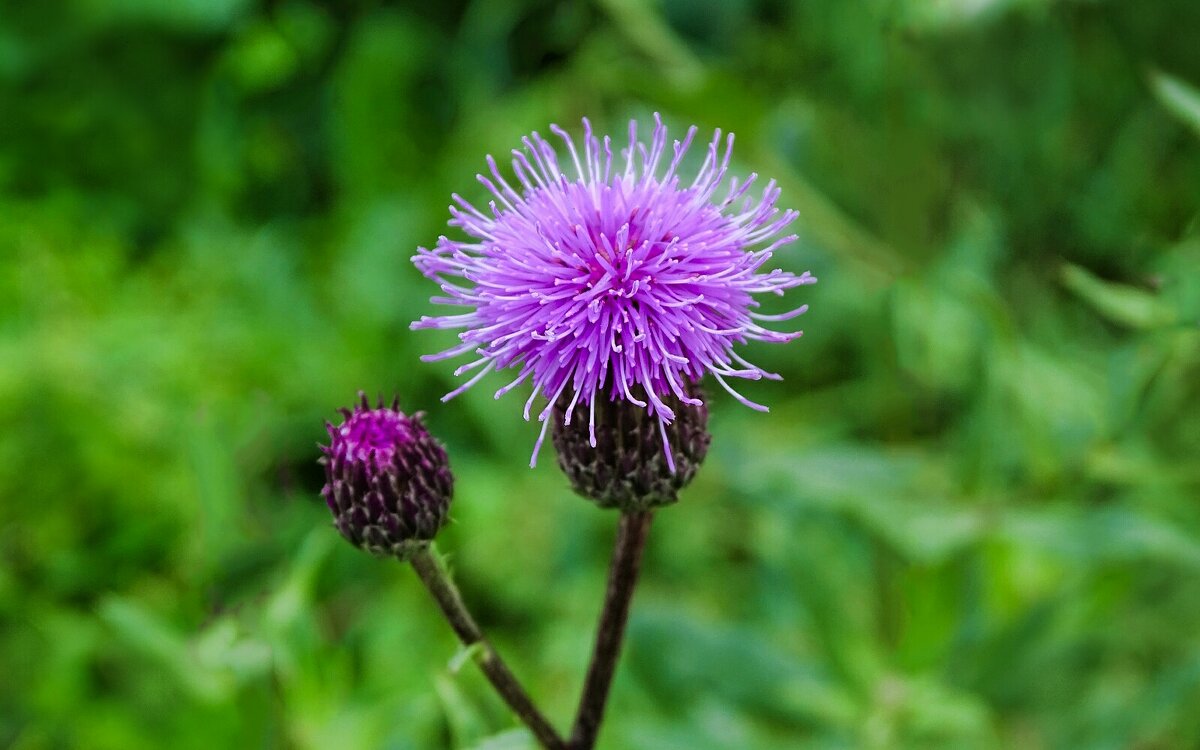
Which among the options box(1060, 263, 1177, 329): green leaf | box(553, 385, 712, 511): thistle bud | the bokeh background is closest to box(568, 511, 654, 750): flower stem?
box(553, 385, 712, 511): thistle bud

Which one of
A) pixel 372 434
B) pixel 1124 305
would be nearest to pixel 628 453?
pixel 372 434

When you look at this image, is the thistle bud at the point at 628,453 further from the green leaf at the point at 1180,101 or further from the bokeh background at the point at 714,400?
the green leaf at the point at 1180,101

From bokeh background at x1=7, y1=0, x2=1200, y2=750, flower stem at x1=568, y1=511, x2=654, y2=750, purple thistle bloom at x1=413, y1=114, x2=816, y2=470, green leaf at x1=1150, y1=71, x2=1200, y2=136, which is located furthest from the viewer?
bokeh background at x1=7, y1=0, x2=1200, y2=750

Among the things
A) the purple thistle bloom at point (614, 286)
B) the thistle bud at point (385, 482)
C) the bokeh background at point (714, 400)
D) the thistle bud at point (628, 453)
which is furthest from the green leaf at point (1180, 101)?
the thistle bud at point (385, 482)

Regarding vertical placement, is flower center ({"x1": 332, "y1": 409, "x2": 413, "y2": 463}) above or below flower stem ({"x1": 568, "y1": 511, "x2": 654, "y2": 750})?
above

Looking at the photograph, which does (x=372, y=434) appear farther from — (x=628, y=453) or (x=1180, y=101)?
(x=1180, y=101)

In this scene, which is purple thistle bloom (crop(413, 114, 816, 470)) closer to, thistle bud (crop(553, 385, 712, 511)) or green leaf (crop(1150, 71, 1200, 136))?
thistle bud (crop(553, 385, 712, 511))
